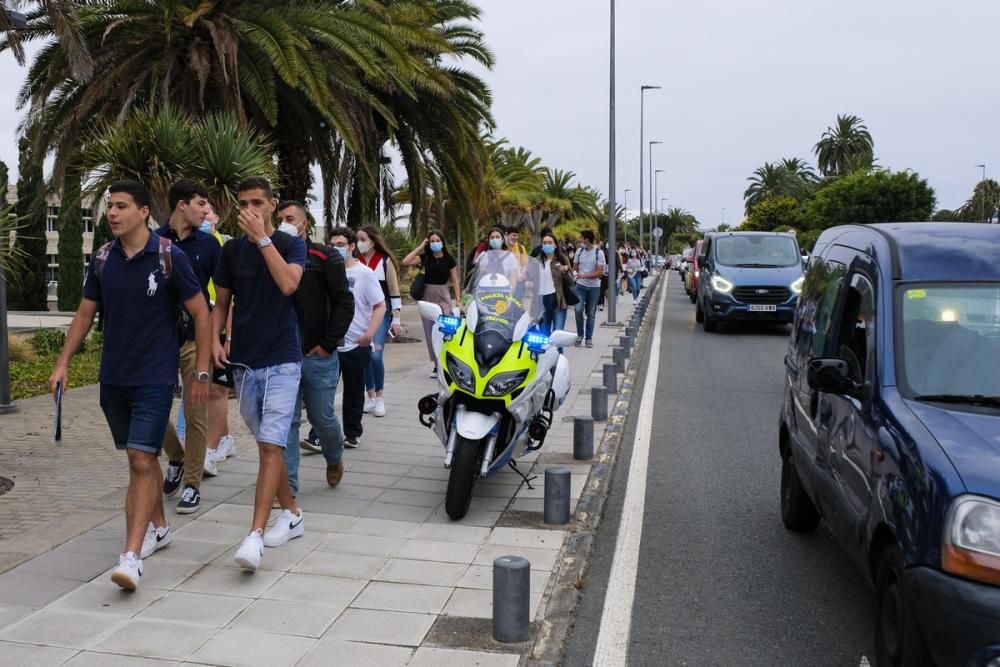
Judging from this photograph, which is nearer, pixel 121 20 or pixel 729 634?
pixel 729 634

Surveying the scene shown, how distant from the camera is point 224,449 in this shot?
25.8 ft

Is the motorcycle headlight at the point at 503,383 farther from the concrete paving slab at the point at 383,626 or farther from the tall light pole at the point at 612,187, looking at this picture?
the tall light pole at the point at 612,187

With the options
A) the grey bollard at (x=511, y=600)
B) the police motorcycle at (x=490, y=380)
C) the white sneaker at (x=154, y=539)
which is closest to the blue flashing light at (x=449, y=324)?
the police motorcycle at (x=490, y=380)

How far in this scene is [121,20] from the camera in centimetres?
1391

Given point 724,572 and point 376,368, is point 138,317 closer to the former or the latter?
point 724,572

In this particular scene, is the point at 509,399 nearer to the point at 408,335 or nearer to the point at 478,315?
the point at 478,315

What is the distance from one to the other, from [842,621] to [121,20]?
12.4 m

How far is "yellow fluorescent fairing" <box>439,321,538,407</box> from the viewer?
21.3 ft

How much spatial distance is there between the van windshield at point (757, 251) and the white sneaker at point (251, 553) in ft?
55.1

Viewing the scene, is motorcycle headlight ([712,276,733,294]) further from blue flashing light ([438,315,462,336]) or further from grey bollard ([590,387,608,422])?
blue flashing light ([438,315,462,336])

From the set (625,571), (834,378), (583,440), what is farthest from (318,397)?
(834,378)

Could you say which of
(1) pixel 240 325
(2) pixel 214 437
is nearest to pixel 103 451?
(2) pixel 214 437

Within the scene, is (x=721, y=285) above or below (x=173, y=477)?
above

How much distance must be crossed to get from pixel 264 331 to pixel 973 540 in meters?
3.56
